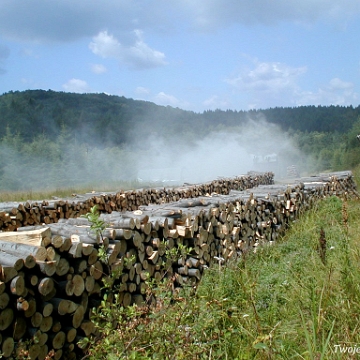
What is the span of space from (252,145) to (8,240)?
51.9 metres

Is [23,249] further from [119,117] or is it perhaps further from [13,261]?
[119,117]

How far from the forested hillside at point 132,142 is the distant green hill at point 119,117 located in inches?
6.7

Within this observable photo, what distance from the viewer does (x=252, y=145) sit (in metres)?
55.0

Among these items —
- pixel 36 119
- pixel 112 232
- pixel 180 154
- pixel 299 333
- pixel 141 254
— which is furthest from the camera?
pixel 36 119

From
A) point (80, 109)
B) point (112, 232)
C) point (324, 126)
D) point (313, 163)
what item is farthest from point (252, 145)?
point (112, 232)

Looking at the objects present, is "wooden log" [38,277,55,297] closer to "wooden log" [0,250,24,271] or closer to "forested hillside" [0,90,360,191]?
"wooden log" [0,250,24,271]

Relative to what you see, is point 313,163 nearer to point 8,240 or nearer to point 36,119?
point 36,119

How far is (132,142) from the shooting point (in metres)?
63.0

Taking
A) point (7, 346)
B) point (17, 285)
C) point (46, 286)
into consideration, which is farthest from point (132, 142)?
point (7, 346)

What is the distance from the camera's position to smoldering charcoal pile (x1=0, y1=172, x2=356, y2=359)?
3814 millimetres

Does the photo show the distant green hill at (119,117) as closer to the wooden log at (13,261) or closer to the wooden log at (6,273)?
the wooden log at (13,261)

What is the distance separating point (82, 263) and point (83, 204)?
7039 millimetres

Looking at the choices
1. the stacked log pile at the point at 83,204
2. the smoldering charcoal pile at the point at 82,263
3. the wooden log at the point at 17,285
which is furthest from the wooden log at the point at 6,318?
the stacked log pile at the point at 83,204

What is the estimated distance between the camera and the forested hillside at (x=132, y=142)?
3747cm
